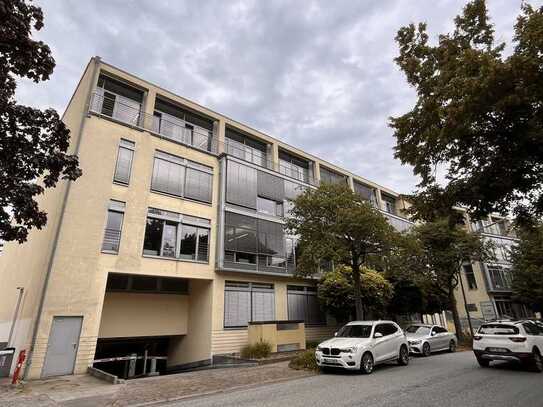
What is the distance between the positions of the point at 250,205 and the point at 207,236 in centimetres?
355

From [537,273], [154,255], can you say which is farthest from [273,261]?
[537,273]

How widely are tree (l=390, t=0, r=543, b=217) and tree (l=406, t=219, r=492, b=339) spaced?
14610 millimetres

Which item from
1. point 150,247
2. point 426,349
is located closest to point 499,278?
point 426,349

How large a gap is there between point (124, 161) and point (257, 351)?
1145 cm

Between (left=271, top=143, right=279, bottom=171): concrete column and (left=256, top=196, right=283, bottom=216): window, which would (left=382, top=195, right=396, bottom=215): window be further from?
(left=256, top=196, right=283, bottom=216): window

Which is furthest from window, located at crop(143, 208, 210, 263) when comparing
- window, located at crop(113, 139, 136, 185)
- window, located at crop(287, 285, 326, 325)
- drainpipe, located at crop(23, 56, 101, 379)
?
window, located at crop(287, 285, 326, 325)

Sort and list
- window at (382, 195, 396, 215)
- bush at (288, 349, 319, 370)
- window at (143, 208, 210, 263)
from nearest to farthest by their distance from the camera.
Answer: bush at (288, 349, 319, 370)
window at (143, 208, 210, 263)
window at (382, 195, 396, 215)

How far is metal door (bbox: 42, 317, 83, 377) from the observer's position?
1223 centimetres

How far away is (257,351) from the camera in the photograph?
1514 cm

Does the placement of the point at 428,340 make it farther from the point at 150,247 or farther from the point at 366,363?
the point at 150,247

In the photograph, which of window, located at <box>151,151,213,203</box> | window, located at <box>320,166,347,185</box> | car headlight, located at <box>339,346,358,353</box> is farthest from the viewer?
window, located at <box>320,166,347,185</box>

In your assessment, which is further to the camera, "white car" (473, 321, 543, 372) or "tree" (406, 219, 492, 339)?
"tree" (406, 219, 492, 339)

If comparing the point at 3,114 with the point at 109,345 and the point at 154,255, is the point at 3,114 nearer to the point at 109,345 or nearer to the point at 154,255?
the point at 154,255

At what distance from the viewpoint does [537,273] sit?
99.3 feet
